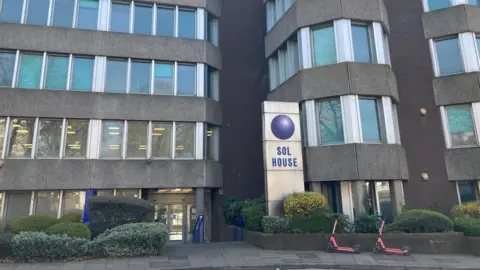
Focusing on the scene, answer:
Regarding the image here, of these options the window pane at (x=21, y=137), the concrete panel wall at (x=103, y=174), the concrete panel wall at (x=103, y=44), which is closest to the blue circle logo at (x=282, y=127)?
the concrete panel wall at (x=103, y=174)

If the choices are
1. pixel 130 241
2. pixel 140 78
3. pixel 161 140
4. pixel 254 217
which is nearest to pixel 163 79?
pixel 140 78

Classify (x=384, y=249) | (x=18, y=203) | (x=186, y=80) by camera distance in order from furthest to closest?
(x=186, y=80) < (x=18, y=203) < (x=384, y=249)

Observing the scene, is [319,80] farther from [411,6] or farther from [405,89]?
[411,6]

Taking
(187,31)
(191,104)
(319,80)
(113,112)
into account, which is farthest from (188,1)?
(319,80)

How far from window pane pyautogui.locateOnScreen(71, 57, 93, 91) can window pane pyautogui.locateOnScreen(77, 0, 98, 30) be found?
1.89 m

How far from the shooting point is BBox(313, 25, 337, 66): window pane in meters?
15.3

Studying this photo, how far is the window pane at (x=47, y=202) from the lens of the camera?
50.6 feet

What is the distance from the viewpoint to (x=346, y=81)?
14562mm

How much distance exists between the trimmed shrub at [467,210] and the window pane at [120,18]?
18406mm

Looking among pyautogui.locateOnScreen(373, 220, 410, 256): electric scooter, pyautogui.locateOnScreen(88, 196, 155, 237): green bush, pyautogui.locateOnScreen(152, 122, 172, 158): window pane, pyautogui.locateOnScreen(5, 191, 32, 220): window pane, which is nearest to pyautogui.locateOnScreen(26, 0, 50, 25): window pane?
pyautogui.locateOnScreen(152, 122, 172, 158): window pane

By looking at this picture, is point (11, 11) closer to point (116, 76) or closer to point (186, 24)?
point (116, 76)

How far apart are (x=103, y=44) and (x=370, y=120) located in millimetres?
14166

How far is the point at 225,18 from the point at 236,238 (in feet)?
47.7

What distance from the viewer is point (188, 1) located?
61.7 ft
